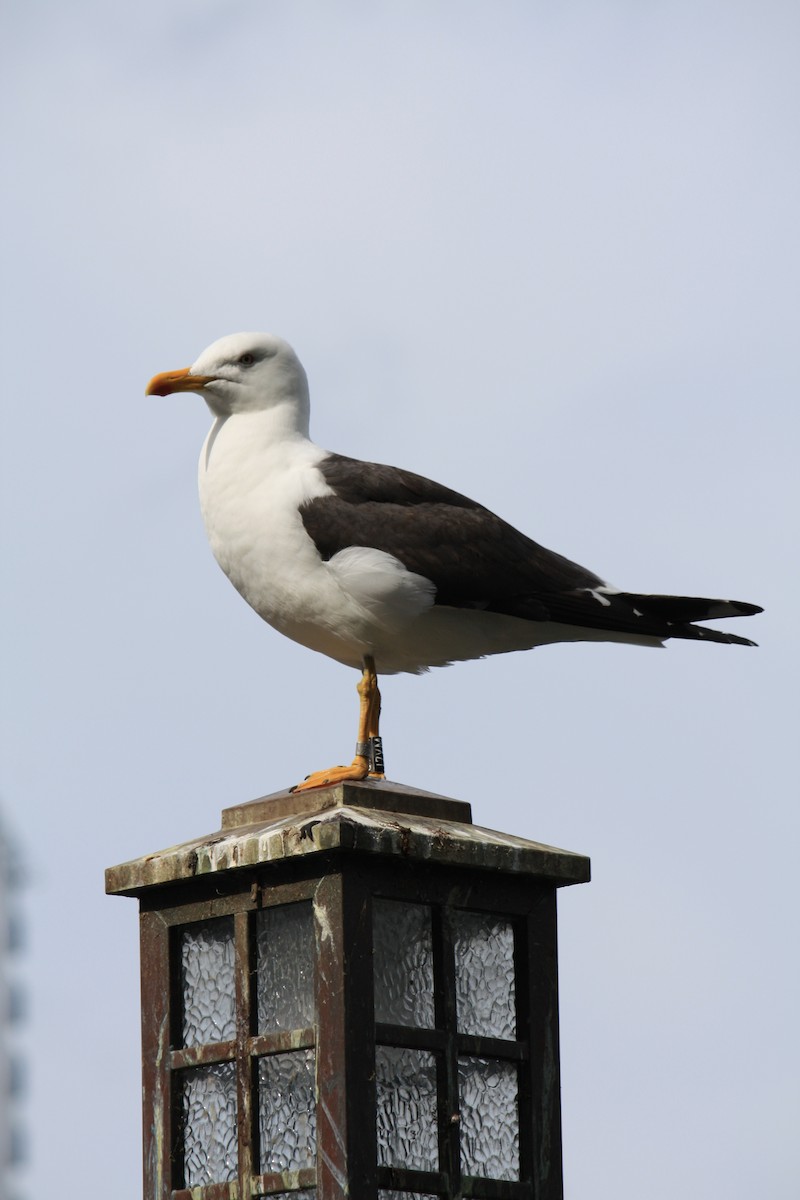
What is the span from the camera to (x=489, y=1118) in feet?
23.4

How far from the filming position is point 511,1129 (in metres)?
7.21

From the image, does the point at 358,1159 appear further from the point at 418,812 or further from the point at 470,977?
the point at 418,812

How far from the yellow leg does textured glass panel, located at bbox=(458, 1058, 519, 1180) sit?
3.61ft

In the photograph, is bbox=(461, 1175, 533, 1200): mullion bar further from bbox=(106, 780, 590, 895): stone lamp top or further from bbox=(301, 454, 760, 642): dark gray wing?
bbox=(301, 454, 760, 642): dark gray wing

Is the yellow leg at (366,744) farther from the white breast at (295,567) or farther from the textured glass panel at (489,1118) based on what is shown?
the textured glass panel at (489,1118)

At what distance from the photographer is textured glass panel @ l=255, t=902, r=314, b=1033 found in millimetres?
6934

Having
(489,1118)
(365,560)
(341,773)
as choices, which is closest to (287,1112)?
(489,1118)

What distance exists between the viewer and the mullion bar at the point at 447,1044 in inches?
274

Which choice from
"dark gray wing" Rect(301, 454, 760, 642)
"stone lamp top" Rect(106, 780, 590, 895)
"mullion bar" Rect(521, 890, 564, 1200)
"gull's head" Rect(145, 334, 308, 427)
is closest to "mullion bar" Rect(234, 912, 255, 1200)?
"stone lamp top" Rect(106, 780, 590, 895)

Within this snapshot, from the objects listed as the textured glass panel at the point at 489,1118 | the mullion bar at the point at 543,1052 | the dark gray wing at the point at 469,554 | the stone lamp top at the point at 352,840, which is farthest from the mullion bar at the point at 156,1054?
the dark gray wing at the point at 469,554

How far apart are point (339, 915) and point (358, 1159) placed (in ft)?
2.23

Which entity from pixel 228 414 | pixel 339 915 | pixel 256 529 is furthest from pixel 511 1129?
pixel 228 414

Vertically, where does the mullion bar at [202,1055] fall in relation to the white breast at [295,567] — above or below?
below

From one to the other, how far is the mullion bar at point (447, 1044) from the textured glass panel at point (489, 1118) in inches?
2.7
